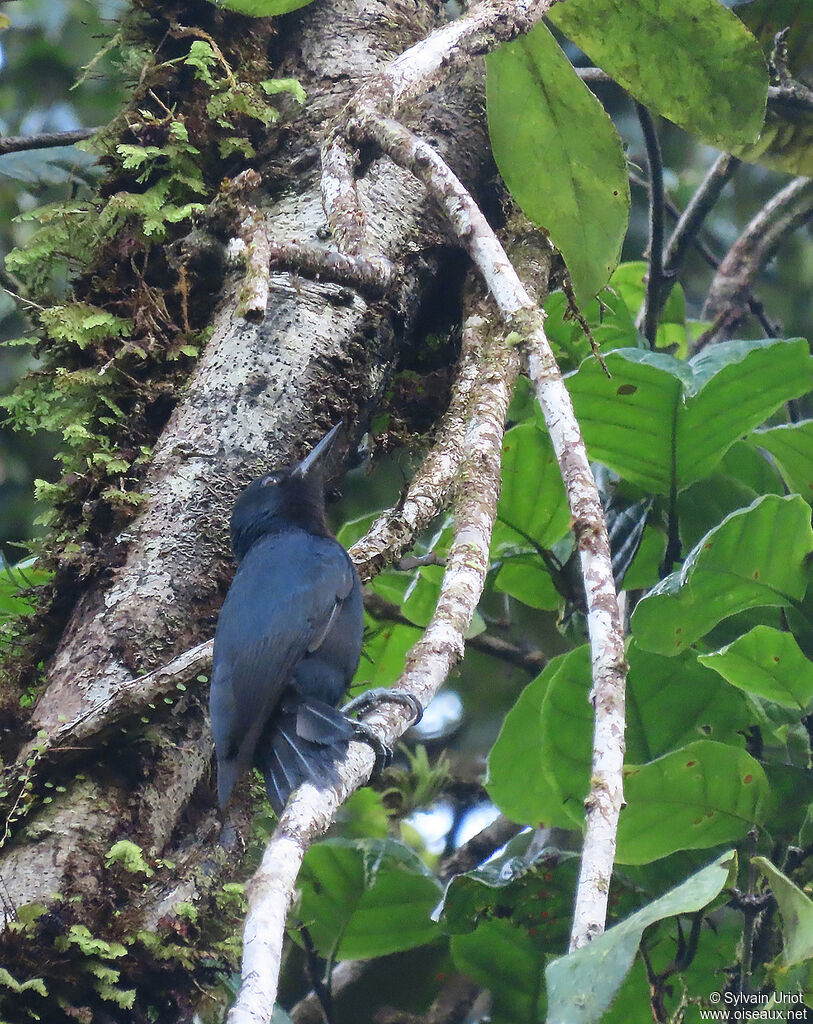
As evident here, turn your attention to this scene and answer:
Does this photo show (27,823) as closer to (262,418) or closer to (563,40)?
(262,418)

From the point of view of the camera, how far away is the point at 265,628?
2.59 meters

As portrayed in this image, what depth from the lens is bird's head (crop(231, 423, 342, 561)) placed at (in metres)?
2.60

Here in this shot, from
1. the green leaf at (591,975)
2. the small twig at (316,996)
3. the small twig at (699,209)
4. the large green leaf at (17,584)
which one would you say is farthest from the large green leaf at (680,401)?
the small twig at (316,996)

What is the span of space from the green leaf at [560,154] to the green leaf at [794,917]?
1.50m

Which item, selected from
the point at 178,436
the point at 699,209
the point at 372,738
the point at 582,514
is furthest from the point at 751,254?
the point at 372,738

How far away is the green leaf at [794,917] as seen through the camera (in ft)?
5.60

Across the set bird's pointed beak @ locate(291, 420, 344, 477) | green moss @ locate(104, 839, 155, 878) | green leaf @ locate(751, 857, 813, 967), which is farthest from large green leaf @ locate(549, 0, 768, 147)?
green moss @ locate(104, 839, 155, 878)

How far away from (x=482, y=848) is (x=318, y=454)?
1.68m

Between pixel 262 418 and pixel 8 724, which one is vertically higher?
pixel 262 418

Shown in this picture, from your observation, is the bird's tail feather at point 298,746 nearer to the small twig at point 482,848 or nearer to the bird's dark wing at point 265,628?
the bird's dark wing at point 265,628

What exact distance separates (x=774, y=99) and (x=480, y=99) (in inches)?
34.9

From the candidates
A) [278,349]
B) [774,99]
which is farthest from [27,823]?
[774,99]

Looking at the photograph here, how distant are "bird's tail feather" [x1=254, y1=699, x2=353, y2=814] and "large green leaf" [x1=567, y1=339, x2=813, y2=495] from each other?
3.01 feet

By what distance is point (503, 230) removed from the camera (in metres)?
3.20
